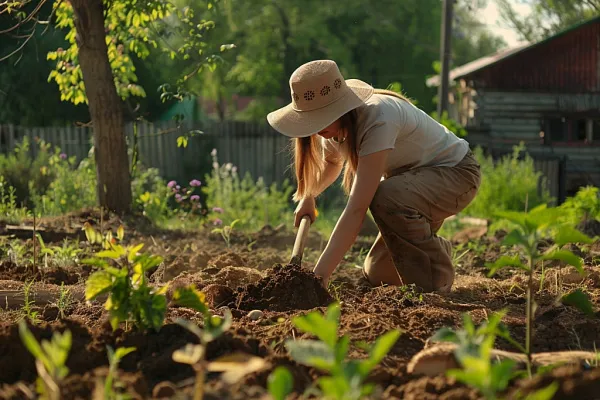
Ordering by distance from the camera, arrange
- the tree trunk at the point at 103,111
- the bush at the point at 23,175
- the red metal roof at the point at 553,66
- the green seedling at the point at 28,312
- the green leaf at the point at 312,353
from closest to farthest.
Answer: the green leaf at the point at 312,353 → the green seedling at the point at 28,312 → the tree trunk at the point at 103,111 → the bush at the point at 23,175 → the red metal roof at the point at 553,66

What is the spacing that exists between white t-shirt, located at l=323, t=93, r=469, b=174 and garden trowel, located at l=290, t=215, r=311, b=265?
16.4 inches

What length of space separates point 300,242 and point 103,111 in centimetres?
382

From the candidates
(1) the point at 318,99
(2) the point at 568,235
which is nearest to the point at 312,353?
(2) the point at 568,235

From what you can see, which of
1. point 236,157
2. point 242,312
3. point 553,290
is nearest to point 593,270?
point 553,290

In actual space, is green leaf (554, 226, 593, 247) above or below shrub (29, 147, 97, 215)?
above

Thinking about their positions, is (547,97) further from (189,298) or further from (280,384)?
(280,384)

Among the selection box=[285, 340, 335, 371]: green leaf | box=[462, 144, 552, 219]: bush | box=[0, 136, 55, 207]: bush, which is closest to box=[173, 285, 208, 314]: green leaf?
box=[285, 340, 335, 371]: green leaf

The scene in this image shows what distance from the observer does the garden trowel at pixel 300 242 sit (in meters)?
4.22

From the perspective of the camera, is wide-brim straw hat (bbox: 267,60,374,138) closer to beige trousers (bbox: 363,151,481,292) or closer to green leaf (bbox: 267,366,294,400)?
beige trousers (bbox: 363,151,481,292)

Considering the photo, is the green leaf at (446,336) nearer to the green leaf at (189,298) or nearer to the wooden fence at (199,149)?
the green leaf at (189,298)

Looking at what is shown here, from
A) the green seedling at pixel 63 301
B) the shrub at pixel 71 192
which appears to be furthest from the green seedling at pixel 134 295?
the shrub at pixel 71 192

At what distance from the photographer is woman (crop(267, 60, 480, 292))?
3.87 metres

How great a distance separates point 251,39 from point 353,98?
28.5m

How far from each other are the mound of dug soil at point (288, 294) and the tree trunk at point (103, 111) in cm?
424
